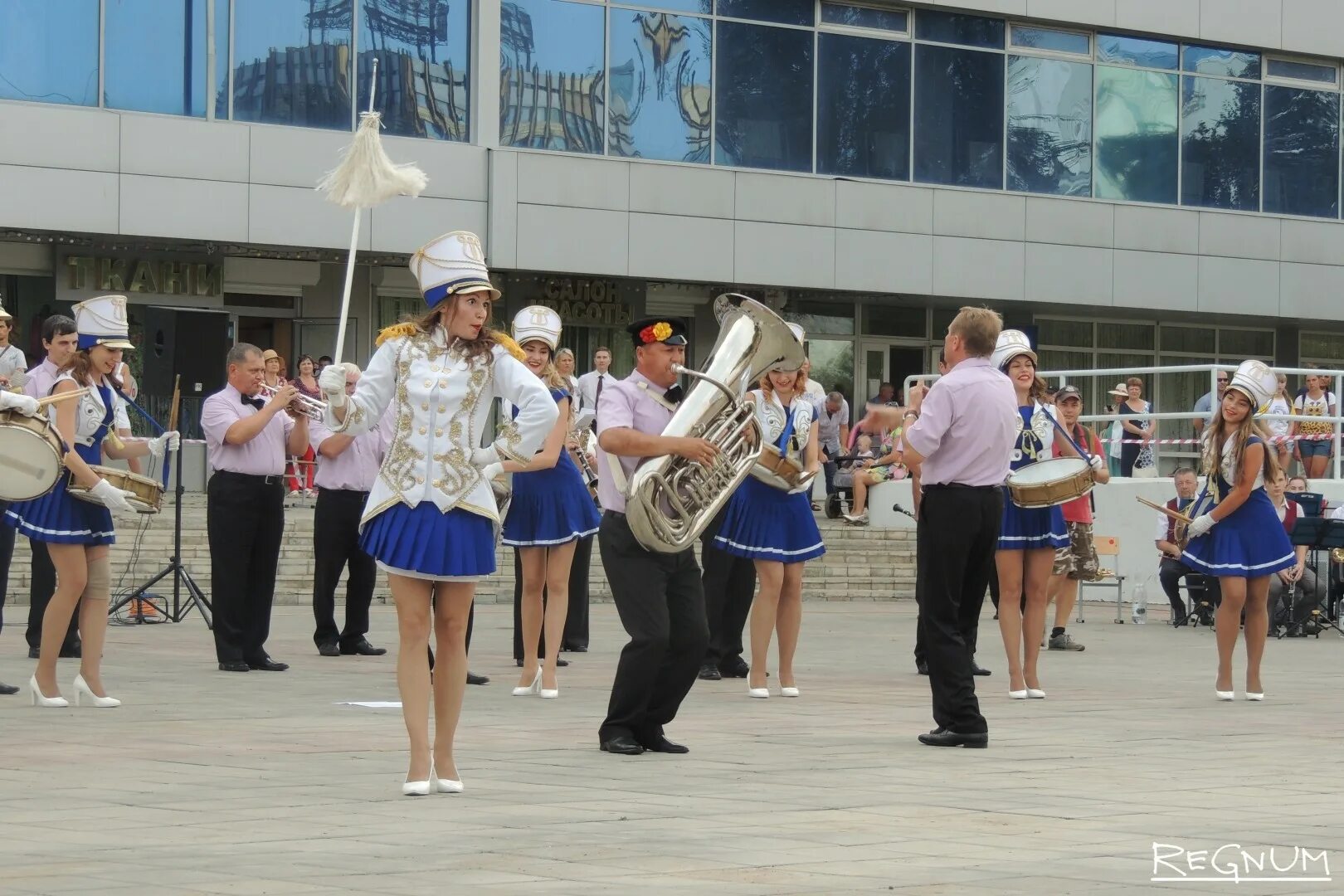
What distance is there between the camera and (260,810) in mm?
7523

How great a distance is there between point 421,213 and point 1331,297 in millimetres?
18446

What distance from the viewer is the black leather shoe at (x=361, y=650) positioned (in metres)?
14.8

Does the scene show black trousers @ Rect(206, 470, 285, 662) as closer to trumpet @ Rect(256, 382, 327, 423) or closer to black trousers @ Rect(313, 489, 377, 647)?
trumpet @ Rect(256, 382, 327, 423)

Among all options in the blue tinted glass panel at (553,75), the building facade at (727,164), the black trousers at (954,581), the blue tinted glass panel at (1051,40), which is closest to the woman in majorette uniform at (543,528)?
the black trousers at (954,581)

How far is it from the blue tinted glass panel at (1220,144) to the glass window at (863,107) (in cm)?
603

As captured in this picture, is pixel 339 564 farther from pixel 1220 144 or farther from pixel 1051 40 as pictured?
pixel 1220 144

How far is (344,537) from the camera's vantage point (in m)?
14.6

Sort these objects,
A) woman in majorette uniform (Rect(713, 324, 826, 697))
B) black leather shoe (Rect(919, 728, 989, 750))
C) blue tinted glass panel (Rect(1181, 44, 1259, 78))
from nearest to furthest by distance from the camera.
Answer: black leather shoe (Rect(919, 728, 989, 750)), woman in majorette uniform (Rect(713, 324, 826, 697)), blue tinted glass panel (Rect(1181, 44, 1259, 78))

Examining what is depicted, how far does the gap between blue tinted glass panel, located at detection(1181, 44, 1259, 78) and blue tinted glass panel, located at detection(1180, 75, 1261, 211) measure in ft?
0.52

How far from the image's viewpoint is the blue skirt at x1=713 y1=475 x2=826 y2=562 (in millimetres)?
12352

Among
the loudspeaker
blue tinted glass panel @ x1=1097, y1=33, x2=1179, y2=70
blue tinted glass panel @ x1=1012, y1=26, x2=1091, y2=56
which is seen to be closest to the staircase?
the loudspeaker

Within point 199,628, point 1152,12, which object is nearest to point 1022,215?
point 1152,12

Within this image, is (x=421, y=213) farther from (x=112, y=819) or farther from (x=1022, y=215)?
(x=112, y=819)

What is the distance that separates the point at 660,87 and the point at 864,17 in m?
4.25
